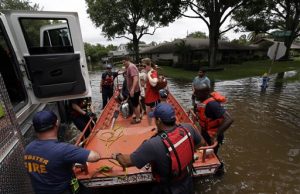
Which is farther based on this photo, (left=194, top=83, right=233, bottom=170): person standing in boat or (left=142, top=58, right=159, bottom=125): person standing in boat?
(left=142, top=58, right=159, bottom=125): person standing in boat

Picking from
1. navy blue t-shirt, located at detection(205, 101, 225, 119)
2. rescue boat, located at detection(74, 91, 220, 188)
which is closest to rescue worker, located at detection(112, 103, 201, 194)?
rescue boat, located at detection(74, 91, 220, 188)

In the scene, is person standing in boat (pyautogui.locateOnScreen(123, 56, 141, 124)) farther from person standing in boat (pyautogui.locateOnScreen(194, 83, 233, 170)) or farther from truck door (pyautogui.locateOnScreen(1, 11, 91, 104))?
person standing in boat (pyautogui.locateOnScreen(194, 83, 233, 170))

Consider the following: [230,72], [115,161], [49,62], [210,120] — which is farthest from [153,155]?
[230,72]

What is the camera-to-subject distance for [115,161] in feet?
11.7

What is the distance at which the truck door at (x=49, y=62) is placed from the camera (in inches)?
157

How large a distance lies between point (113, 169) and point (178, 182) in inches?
46.2

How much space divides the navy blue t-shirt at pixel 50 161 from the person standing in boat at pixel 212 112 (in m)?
2.09

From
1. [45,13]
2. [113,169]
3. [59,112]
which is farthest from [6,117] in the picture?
[59,112]

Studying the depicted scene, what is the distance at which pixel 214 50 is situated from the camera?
2417 centimetres

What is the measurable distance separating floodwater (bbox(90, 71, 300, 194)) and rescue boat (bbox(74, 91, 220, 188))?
788 mm

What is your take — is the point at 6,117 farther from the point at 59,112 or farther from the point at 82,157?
the point at 59,112

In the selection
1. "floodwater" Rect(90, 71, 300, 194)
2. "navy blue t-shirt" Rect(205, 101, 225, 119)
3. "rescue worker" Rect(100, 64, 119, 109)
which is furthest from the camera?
"rescue worker" Rect(100, 64, 119, 109)

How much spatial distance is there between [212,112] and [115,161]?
5.62 feet

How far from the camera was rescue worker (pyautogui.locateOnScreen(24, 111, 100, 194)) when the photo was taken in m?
2.20
